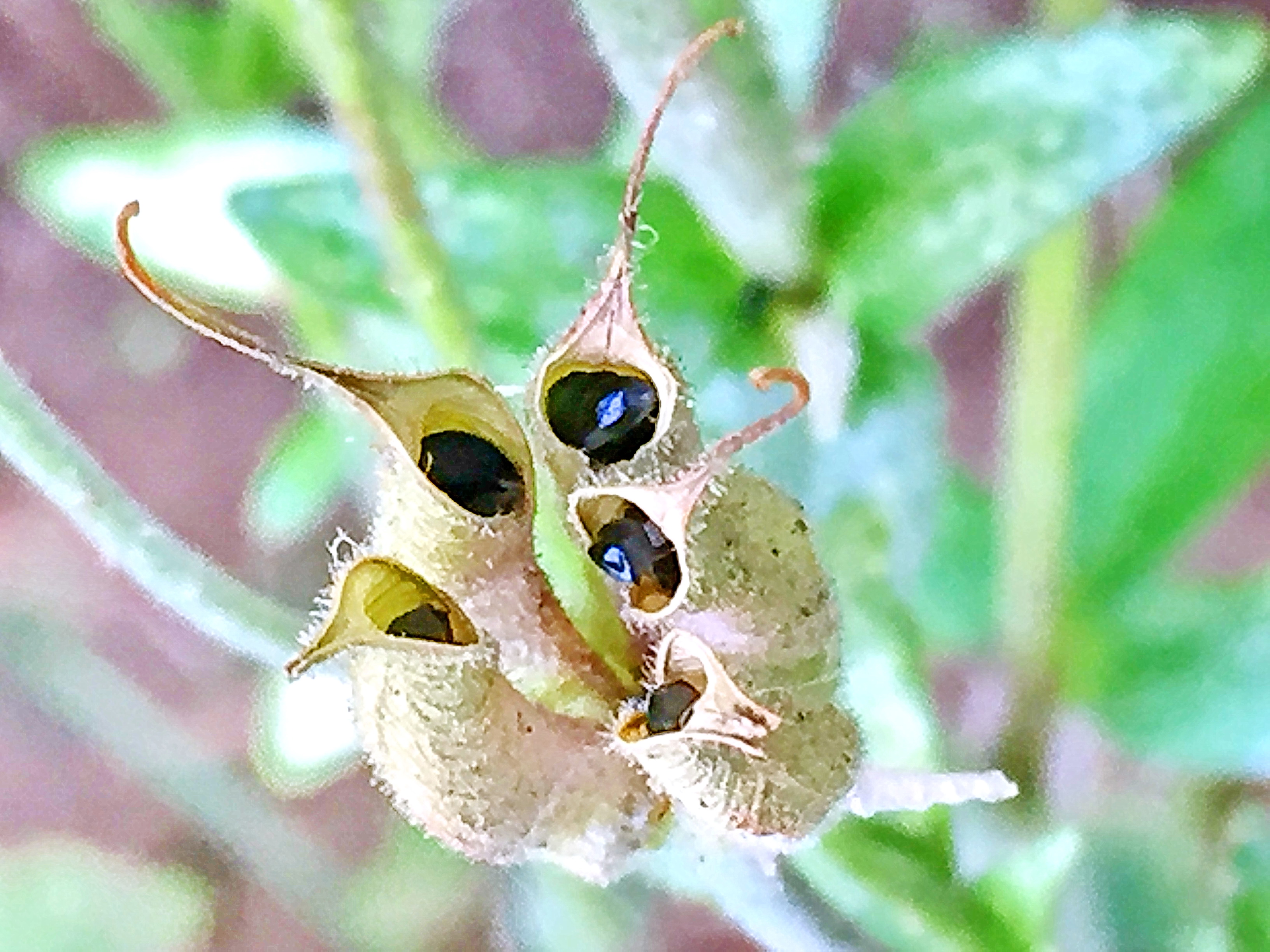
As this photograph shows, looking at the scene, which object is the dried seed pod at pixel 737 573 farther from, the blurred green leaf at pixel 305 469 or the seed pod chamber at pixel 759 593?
the blurred green leaf at pixel 305 469

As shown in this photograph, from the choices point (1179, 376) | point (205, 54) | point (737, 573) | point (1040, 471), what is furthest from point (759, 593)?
point (205, 54)

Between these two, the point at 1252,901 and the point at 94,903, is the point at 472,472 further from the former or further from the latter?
the point at 94,903

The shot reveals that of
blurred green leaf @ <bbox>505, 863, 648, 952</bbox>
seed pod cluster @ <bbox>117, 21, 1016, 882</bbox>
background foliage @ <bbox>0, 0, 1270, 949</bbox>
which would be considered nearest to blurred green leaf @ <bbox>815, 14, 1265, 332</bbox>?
background foliage @ <bbox>0, 0, 1270, 949</bbox>

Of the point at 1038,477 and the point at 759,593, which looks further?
the point at 1038,477

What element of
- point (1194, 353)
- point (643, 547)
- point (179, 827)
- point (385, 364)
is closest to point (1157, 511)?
point (1194, 353)

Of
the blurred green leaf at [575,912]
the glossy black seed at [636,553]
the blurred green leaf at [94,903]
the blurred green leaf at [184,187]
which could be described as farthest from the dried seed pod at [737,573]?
the blurred green leaf at [94,903]

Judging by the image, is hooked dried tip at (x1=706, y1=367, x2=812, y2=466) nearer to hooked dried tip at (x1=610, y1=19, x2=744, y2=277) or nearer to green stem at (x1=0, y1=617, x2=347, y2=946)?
hooked dried tip at (x1=610, y1=19, x2=744, y2=277)

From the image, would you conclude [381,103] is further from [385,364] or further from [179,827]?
[179,827]
